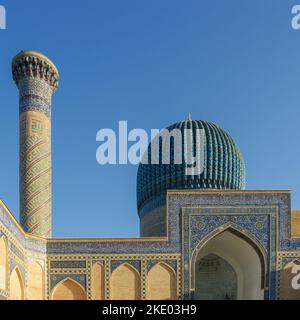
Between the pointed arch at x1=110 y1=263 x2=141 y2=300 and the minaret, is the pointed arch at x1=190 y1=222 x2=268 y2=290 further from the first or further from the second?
the minaret

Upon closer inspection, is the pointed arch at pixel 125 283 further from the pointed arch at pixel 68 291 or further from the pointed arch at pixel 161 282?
the pointed arch at pixel 68 291

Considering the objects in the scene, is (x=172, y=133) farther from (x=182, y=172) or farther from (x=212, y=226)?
(x=212, y=226)

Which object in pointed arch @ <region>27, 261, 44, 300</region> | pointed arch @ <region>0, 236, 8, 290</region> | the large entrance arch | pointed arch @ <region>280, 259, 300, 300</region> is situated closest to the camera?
pointed arch @ <region>0, 236, 8, 290</region>

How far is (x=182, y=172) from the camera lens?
577 inches

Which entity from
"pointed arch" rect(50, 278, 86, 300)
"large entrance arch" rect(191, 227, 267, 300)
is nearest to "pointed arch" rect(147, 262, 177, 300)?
"large entrance arch" rect(191, 227, 267, 300)

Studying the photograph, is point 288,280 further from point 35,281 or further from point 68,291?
point 35,281

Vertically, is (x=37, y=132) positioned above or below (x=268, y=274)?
above

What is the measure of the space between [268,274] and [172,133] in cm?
649

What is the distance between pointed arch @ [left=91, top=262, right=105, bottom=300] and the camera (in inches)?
415

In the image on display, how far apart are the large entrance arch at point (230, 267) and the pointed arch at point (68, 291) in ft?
9.48

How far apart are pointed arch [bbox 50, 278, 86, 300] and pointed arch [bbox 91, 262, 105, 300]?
29 centimetres

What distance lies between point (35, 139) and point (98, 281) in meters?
4.42

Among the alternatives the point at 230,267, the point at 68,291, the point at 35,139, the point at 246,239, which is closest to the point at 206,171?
the point at 230,267
